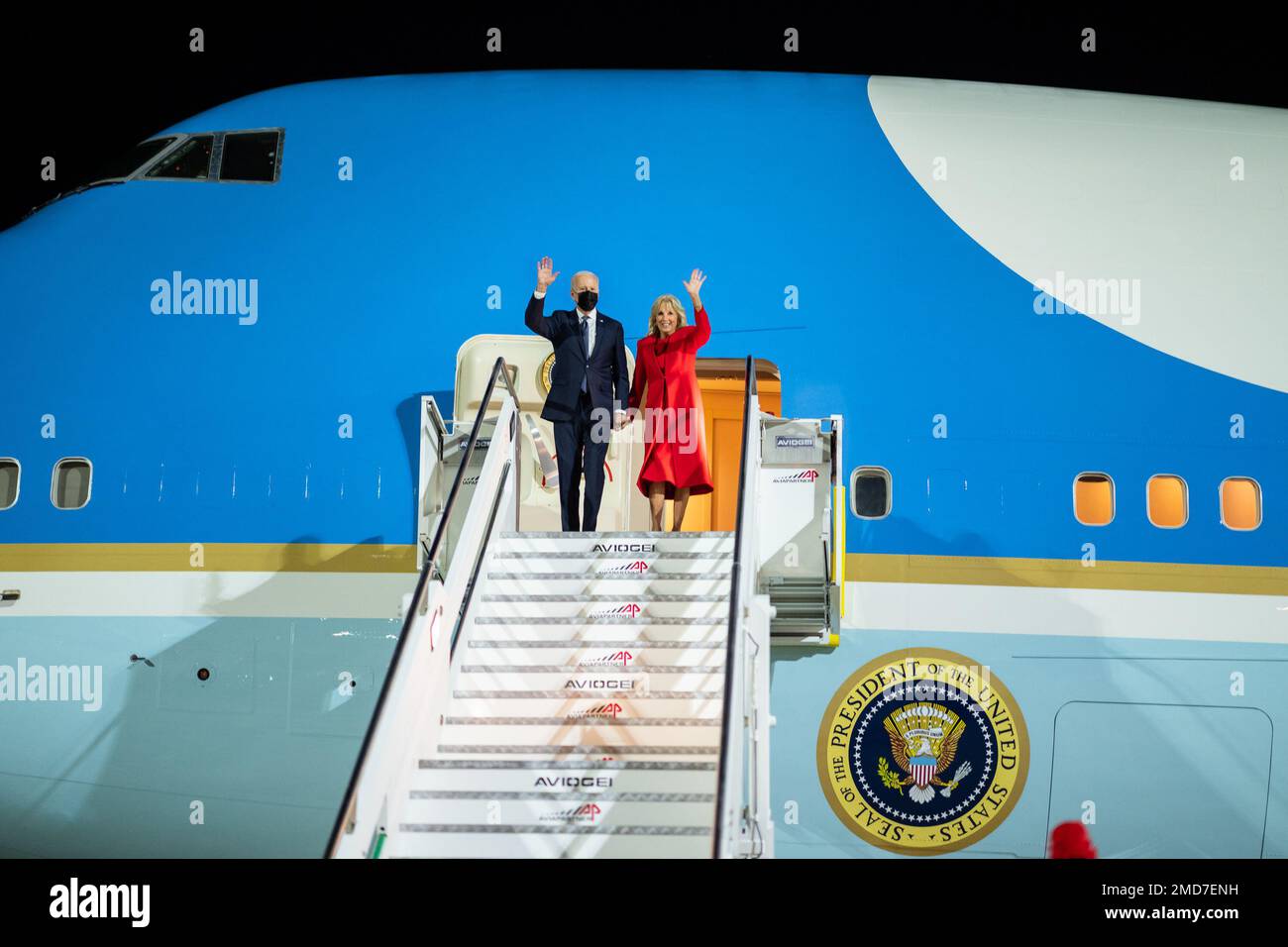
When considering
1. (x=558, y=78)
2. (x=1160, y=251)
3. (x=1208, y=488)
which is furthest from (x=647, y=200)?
(x=1208, y=488)

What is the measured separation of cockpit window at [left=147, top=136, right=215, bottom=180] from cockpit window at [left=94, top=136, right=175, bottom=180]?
121 mm

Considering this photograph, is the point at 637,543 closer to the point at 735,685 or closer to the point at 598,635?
the point at 598,635

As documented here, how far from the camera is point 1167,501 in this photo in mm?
8922

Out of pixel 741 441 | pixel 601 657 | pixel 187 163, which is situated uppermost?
pixel 187 163

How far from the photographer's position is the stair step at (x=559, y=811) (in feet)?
20.4

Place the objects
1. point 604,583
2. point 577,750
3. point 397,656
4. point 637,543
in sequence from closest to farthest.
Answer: point 397,656
point 577,750
point 604,583
point 637,543

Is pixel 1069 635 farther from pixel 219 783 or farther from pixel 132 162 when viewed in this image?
pixel 132 162

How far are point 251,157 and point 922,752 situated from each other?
629 cm

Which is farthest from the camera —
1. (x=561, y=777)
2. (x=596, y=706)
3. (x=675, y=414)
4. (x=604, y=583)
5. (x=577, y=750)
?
(x=675, y=414)

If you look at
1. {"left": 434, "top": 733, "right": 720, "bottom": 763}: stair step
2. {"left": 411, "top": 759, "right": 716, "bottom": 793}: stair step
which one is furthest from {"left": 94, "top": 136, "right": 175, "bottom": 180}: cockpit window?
{"left": 411, "top": 759, "right": 716, "bottom": 793}: stair step

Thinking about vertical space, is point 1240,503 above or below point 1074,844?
above

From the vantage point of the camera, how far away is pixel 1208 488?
352 inches

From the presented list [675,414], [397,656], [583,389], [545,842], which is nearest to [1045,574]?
[675,414]

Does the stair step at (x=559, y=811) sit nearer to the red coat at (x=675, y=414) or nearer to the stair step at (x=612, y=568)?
the stair step at (x=612, y=568)
